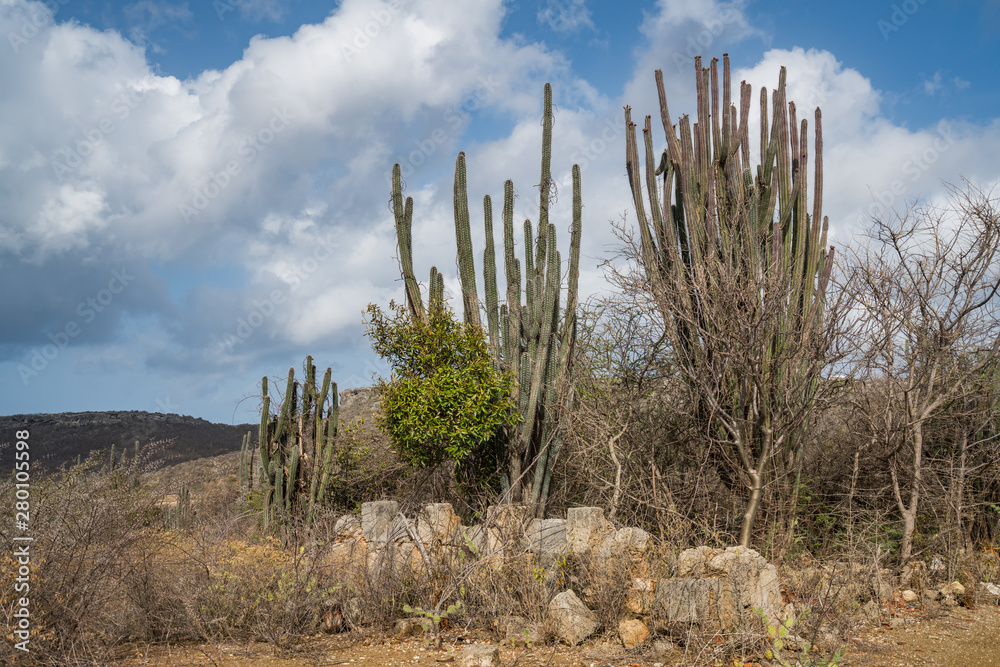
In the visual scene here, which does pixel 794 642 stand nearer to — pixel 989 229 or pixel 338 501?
pixel 989 229

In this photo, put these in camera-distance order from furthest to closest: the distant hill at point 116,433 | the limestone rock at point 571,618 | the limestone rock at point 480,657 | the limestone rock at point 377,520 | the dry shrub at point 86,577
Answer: the distant hill at point 116,433, the limestone rock at point 377,520, the limestone rock at point 571,618, the limestone rock at point 480,657, the dry shrub at point 86,577

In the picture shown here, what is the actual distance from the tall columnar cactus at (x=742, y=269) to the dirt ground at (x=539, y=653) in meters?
1.51

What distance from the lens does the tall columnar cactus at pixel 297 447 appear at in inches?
377

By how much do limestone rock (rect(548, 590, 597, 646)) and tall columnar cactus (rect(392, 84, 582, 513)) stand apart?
7.14ft

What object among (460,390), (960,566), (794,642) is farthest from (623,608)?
(960,566)

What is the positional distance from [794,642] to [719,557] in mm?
930

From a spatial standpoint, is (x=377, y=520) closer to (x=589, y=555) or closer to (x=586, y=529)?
(x=586, y=529)

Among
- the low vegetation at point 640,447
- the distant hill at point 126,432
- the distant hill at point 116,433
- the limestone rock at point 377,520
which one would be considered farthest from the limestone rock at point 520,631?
the distant hill at point 116,433

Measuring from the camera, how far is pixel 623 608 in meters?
6.00

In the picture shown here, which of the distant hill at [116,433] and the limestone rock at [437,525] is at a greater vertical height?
the distant hill at [116,433]

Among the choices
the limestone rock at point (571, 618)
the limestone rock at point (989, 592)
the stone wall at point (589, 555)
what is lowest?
the limestone rock at point (989, 592)

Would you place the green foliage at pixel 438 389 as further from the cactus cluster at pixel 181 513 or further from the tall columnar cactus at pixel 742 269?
the cactus cluster at pixel 181 513

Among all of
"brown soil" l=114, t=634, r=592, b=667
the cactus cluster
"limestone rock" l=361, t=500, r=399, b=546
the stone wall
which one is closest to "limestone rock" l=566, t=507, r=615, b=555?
the stone wall

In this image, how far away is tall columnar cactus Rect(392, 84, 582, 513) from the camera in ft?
27.9
